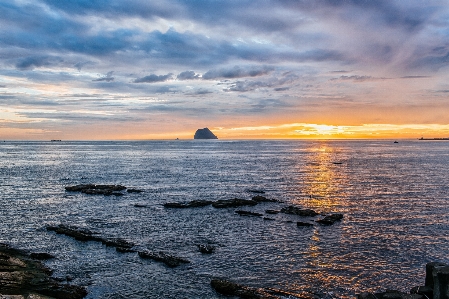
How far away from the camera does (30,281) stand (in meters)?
25.3

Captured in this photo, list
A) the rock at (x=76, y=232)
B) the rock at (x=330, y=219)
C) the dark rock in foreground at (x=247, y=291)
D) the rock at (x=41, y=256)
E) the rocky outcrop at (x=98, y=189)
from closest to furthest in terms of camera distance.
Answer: the dark rock in foreground at (x=247, y=291), the rock at (x=41, y=256), the rock at (x=76, y=232), the rock at (x=330, y=219), the rocky outcrop at (x=98, y=189)

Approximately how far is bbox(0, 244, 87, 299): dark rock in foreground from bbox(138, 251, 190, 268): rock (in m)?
7.40

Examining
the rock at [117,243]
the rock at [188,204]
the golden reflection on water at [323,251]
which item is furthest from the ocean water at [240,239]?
the rock at [188,204]

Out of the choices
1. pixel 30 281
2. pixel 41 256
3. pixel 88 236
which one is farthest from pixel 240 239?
pixel 30 281

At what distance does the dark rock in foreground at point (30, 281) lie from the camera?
2358 centimetres

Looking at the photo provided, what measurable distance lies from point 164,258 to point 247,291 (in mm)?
9697

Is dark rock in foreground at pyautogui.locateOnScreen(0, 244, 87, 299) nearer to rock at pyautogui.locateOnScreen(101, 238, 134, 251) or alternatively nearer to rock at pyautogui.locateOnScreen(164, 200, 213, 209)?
rock at pyautogui.locateOnScreen(101, 238, 134, 251)

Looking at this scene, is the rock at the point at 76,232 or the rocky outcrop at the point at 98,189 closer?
the rock at the point at 76,232

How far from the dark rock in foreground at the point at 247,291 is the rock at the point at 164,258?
5471 mm

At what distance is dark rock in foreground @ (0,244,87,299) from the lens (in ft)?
77.4

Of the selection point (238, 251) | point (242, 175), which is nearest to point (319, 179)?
point (242, 175)

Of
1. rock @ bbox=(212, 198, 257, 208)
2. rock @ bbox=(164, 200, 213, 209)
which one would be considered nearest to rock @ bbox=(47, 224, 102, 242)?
rock @ bbox=(164, 200, 213, 209)

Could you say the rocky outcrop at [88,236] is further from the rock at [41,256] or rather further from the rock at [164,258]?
the rock at [41,256]

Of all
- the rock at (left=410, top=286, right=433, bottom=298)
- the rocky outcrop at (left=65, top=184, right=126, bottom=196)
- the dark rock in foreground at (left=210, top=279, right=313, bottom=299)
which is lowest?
the dark rock in foreground at (left=210, top=279, right=313, bottom=299)
